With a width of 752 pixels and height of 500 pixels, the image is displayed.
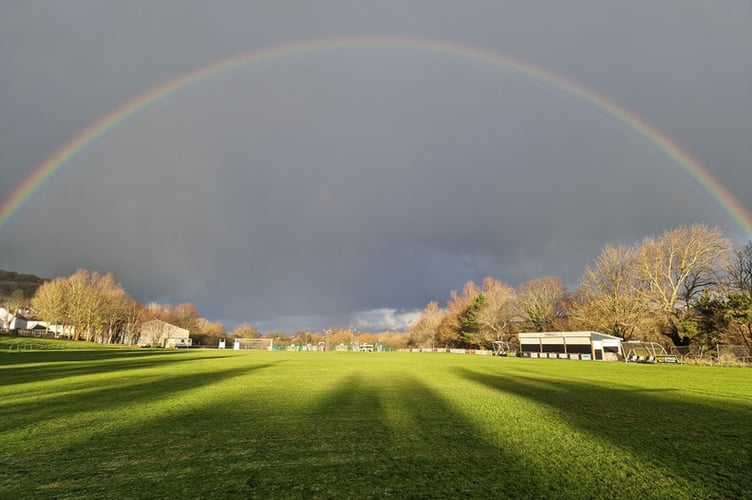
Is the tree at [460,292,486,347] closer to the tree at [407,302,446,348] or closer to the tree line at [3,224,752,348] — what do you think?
the tree line at [3,224,752,348]

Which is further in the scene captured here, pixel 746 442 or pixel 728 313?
pixel 728 313

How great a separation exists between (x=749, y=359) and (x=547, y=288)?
149 feet

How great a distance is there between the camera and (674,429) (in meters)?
7.67

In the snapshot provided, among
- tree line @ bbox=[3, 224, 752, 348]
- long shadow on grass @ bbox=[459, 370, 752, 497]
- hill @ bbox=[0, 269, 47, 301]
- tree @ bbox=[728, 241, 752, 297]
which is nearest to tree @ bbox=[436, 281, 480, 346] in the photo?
tree line @ bbox=[3, 224, 752, 348]

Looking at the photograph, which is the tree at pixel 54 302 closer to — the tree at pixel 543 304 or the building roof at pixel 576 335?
the building roof at pixel 576 335

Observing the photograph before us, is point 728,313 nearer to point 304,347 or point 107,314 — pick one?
point 304,347

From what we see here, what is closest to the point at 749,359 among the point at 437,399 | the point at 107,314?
the point at 437,399

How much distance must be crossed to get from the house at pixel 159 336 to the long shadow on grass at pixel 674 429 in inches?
4238

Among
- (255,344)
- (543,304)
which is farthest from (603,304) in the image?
(255,344)

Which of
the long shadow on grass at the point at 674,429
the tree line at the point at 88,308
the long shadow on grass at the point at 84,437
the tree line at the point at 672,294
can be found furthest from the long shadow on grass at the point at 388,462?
the tree line at the point at 88,308

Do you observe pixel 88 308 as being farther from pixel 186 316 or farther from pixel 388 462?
pixel 388 462

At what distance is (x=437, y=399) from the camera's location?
1188 centimetres

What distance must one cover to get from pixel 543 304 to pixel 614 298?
74.6 ft

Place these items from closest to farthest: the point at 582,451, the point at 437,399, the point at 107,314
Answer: the point at 582,451, the point at 437,399, the point at 107,314
